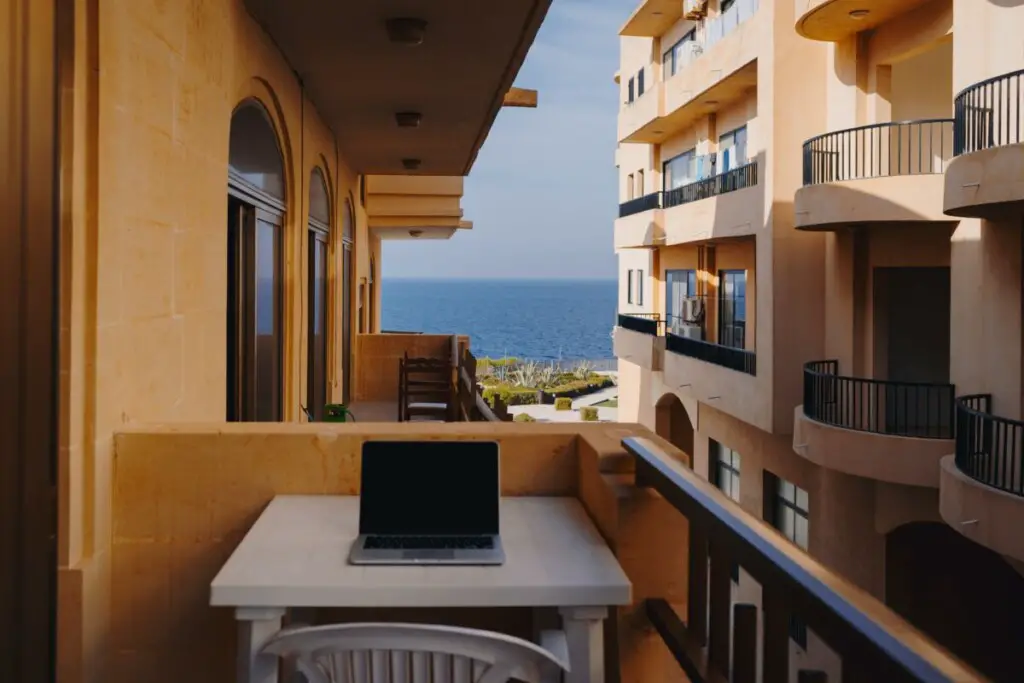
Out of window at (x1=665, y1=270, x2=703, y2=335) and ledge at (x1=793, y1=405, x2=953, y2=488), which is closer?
ledge at (x1=793, y1=405, x2=953, y2=488)

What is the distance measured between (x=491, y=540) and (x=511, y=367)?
5731 cm

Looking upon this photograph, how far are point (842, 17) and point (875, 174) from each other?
2442mm

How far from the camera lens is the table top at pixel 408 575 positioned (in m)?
2.78

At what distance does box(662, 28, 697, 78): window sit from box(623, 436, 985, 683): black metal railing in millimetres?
21489

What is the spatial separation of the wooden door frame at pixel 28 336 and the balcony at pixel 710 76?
52.6ft

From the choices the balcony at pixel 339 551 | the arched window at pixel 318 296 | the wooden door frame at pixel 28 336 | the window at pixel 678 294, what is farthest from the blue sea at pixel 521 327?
the wooden door frame at pixel 28 336

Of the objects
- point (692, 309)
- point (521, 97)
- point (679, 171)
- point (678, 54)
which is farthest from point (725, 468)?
point (521, 97)

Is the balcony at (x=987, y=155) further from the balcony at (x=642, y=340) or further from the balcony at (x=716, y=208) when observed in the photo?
the balcony at (x=642, y=340)

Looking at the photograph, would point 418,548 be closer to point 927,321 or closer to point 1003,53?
point 1003,53

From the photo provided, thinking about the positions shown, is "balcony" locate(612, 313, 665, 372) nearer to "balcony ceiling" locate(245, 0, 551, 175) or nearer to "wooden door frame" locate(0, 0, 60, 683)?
"balcony ceiling" locate(245, 0, 551, 175)

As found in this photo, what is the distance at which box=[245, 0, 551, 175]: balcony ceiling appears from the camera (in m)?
6.42

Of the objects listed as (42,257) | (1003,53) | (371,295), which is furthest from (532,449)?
(371,295)

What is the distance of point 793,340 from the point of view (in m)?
16.9

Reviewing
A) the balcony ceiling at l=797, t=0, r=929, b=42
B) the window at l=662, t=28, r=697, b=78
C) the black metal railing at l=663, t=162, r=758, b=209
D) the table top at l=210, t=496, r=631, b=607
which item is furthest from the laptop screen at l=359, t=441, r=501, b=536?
the window at l=662, t=28, r=697, b=78
